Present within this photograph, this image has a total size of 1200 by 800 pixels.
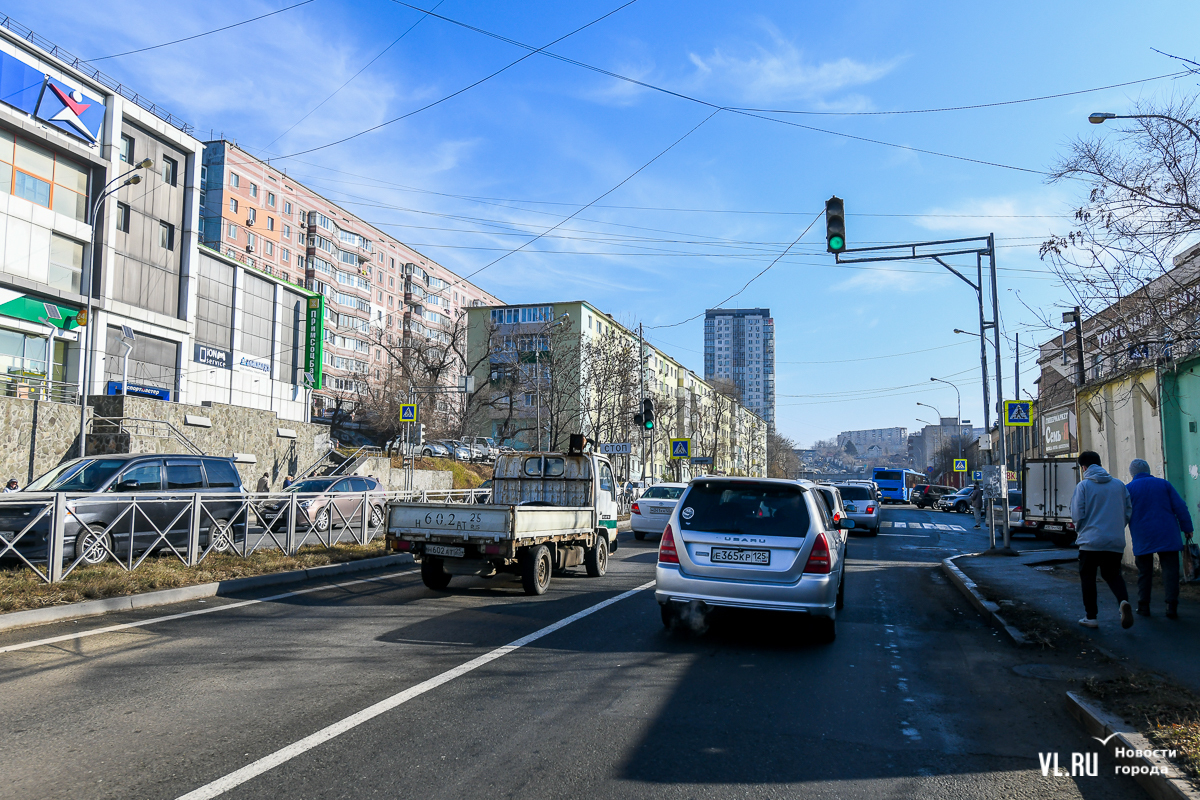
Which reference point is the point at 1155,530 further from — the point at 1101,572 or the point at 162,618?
the point at 162,618

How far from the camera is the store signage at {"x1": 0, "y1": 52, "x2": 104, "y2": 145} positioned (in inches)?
1188

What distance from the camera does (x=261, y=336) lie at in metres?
47.4

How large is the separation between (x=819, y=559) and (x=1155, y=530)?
4064 mm

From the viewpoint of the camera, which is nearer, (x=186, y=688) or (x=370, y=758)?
(x=370, y=758)

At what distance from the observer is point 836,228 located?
13.2 metres

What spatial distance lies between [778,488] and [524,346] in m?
46.9

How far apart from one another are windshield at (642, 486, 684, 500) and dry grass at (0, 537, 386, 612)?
1071cm

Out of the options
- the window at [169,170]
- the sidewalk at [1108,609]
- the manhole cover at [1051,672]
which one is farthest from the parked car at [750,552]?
the window at [169,170]

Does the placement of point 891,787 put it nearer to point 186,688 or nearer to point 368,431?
point 186,688

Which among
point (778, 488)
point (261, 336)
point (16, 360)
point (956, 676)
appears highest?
point (261, 336)

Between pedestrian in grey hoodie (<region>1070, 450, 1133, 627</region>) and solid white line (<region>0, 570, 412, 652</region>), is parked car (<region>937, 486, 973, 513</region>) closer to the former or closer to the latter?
pedestrian in grey hoodie (<region>1070, 450, 1133, 627</region>)

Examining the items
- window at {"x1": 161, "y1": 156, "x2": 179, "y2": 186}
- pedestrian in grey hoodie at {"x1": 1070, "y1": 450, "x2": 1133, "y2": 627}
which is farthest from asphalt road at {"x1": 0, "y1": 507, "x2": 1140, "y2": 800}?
window at {"x1": 161, "y1": 156, "x2": 179, "y2": 186}

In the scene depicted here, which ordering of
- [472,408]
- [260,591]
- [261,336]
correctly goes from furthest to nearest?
[472,408], [261,336], [260,591]

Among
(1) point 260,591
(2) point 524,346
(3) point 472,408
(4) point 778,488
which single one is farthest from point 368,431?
(4) point 778,488
